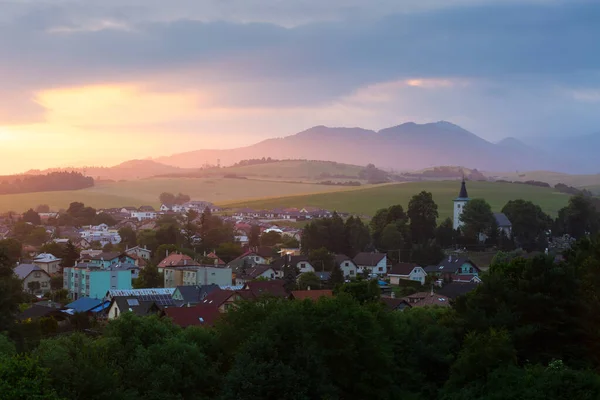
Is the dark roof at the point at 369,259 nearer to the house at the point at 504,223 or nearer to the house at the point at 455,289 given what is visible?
the house at the point at 455,289

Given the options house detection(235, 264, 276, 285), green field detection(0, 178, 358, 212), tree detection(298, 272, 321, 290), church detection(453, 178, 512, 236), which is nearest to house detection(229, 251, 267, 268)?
house detection(235, 264, 276, 285)

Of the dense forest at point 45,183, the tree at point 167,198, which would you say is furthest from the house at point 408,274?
the dense forest at point 45,183

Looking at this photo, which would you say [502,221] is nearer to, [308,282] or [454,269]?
[454,269]

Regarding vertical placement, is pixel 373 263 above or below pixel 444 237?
below

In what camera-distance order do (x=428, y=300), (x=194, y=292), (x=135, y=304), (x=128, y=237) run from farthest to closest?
(x=128, y=237), (x=194, y=292), (x=428, y=300), (x=135, y=304)

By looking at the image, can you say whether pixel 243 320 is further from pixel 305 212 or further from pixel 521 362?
pixel 305 212

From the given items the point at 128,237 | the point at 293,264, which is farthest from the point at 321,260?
the point at 128,237

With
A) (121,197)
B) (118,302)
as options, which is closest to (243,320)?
(118,302)
